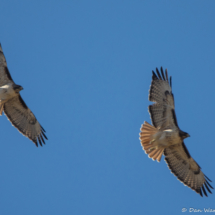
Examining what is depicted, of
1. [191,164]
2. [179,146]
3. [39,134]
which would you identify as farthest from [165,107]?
[39,134]

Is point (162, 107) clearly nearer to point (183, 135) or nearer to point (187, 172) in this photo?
point (183, 135)

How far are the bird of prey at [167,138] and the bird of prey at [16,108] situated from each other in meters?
3.89

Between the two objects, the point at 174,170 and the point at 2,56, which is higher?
the point at 2,56

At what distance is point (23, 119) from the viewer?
11750 mm

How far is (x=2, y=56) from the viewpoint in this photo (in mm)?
10828

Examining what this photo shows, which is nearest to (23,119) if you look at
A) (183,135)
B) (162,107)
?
(162,107)

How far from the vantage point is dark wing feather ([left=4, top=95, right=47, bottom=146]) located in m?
11.4

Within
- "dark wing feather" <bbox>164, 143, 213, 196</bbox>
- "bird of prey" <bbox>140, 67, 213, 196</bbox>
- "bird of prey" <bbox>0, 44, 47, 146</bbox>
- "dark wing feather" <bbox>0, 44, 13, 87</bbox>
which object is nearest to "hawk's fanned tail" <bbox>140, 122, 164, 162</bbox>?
"bird of prey" <bbox>140, 67, 213, 196</bbox>

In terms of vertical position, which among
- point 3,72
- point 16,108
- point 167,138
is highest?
point 3,72

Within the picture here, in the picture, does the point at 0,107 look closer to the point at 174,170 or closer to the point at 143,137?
the point at 143,137

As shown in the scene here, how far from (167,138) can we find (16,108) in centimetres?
508

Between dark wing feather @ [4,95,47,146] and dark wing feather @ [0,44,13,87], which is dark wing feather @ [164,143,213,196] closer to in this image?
dark wing feather @ [4,95,47,146]

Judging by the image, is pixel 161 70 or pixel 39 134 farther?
pixel 39 134

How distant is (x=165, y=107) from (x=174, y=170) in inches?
78.2
